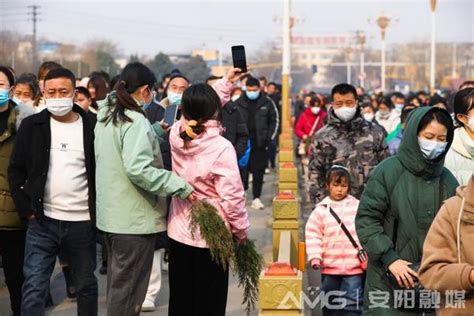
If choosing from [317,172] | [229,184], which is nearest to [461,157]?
[317,172]

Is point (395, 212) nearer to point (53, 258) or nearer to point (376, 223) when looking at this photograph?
point (376, 223)

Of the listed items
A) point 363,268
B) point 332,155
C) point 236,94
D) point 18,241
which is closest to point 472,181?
point 363,268

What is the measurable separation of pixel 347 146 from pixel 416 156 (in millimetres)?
2565

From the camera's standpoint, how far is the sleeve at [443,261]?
389 centimetres

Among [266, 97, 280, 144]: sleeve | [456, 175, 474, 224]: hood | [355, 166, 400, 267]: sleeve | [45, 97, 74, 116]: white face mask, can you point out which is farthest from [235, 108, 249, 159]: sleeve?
[456, 175, 474, 224]: hood

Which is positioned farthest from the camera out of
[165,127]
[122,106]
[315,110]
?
[315,110]

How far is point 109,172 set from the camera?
6090 millimetres

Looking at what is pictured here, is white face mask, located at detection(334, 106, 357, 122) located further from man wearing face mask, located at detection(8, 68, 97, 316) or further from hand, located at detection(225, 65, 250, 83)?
man wearing face mask, located at detection(8, 68, 97, 316)

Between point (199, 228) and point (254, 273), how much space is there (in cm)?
52

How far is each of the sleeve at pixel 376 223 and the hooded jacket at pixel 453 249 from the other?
1.00 m

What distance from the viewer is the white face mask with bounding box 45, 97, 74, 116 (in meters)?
6.36

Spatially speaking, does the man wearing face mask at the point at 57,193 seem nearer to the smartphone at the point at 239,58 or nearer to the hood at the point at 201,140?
the hood at the point at 201,140

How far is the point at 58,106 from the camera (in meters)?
6.37

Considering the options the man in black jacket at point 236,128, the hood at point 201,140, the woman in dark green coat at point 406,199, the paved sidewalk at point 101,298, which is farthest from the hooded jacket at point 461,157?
the man in black jacket at point 236,128
